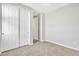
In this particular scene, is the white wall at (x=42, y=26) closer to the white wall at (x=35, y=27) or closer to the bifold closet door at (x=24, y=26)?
the white wall at (x=35, y=27)

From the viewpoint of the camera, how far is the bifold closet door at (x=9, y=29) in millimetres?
2098

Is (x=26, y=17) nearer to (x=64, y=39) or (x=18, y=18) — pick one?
(x=18, y=18)

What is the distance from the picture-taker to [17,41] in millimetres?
2131

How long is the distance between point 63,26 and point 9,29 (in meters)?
1.63

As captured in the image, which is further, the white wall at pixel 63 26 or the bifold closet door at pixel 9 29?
the white wall at pixel 63 26

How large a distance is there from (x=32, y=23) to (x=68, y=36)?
50.6 inches

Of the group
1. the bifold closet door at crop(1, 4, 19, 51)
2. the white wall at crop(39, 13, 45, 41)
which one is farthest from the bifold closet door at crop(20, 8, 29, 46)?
the white wall at crop(39, 13, 45, 41)

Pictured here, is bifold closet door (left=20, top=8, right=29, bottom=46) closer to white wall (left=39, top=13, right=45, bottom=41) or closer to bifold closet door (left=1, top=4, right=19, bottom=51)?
bifold closet door (left=1, top=4, right=19, bottom=51)

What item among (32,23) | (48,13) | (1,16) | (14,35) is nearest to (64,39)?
(48,13)

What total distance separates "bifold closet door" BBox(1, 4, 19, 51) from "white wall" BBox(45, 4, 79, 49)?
33.3 inches

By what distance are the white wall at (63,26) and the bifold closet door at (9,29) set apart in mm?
846

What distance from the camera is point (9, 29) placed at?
2170 millimetres

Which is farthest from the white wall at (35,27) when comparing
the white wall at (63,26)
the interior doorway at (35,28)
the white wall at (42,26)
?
the white wall at (63,26)

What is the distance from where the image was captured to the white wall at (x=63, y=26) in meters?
2.30
